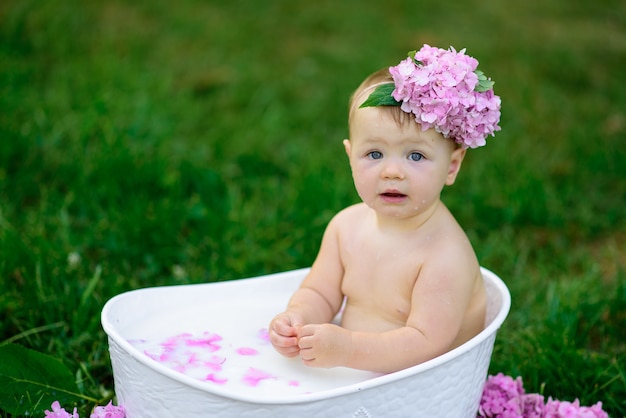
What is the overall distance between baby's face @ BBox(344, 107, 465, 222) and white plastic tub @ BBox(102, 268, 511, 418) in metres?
0.31

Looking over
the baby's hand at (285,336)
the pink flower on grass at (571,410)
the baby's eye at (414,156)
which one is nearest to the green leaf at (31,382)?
the baby's hand at (285,336)

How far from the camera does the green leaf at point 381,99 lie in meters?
1.66

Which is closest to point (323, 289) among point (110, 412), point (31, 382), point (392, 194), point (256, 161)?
point (392, 194)

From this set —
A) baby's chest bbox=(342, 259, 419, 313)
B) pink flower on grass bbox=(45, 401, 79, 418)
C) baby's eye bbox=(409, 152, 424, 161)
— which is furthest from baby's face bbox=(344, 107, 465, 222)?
pink flower on grass bbox=(45, 401, 79, 418)

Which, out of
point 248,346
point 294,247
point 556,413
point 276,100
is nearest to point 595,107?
point 276,100

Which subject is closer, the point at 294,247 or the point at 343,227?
the point at 343,227

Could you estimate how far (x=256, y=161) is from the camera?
3.36 metres

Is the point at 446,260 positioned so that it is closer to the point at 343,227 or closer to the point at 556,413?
the point at 343,227

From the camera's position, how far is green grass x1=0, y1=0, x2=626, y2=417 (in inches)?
90.6

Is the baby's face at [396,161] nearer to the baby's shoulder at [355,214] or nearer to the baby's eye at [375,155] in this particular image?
the baby's eye at [375,155]

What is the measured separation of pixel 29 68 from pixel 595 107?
2.70m

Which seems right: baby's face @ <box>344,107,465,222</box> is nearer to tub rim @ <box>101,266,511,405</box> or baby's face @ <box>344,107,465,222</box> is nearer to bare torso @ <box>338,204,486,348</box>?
bare torso @ <box>338,204,486,348</box>

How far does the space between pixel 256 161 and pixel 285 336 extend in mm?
1703

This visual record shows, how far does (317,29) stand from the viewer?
16.5 ft
